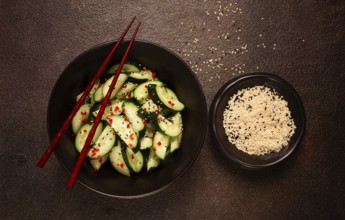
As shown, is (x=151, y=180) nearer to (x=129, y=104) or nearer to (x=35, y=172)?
(x=129, y=104)

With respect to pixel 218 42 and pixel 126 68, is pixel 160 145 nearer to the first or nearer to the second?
pixel 126 68

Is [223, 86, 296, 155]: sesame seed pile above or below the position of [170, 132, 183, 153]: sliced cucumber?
above

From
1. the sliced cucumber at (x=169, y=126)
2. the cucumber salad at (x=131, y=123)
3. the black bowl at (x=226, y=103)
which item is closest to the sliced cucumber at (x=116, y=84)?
the cucumber salad at (x=131, y=123)

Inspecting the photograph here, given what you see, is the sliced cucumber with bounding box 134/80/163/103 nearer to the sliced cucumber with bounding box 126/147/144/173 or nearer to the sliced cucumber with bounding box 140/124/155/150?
the sliced cucumber with bounding box 140/124/155/150

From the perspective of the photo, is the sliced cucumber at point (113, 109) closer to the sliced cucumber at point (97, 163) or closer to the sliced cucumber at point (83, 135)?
the sliced cucumber at point (83, 135)

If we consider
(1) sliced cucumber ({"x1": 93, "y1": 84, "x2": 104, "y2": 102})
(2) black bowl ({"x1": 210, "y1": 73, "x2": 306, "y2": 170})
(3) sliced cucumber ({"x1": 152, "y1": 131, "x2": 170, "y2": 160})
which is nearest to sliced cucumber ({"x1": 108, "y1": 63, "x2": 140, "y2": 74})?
(1) sliced cucumber ({"x1": 93, "y1": 84, "x2": 104, "y2": 102})

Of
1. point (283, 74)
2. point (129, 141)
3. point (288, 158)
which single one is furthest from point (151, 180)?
point (283, 74)

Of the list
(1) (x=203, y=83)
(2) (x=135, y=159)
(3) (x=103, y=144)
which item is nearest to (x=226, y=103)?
(1) (x=203, y=83)

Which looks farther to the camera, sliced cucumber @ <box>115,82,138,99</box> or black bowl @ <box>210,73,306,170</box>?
black bowl @ <box>210,73,306,170</box>
